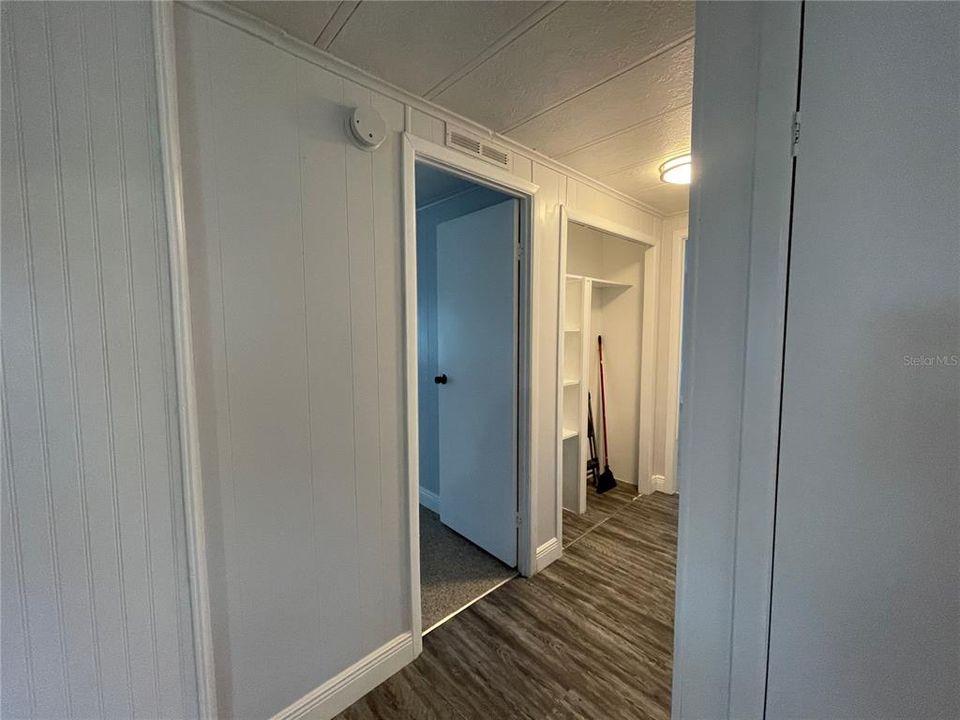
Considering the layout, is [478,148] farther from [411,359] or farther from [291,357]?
[291,357]

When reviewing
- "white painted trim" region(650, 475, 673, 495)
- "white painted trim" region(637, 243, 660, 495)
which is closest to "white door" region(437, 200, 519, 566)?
"white painted trim" region(637, 243, 660, 495)

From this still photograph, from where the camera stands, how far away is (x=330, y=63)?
1280 millimetres

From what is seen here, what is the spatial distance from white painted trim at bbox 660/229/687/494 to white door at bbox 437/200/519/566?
1.73 metres

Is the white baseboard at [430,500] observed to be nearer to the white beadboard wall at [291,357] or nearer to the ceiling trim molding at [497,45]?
the white beadboard wall at [291,357]

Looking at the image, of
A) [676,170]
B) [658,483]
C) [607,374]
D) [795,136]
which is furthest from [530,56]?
[658,483]

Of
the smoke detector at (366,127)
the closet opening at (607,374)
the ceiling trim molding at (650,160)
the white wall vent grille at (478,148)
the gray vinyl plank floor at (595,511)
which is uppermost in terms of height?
the ceiling trim molding at (650,160)

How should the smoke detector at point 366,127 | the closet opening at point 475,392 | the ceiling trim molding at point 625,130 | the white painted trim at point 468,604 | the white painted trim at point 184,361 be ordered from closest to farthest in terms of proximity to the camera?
the white painted trim at point 184,361, the smoke detector at point 366,127, the ceiling trim molding at point 625,130, the white painted trim at point 468,604, the closet opening at point 475,392

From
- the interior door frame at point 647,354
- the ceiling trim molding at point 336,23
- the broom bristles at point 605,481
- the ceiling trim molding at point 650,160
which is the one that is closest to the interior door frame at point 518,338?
the ceiling trim molding at point 336,23

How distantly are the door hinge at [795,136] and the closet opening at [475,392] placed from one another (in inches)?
52.2

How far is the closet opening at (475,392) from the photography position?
206 centimetres

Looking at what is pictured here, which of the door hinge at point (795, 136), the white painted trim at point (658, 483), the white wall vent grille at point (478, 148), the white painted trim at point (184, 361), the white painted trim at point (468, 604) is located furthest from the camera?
the white painted trim at point (658, 483)

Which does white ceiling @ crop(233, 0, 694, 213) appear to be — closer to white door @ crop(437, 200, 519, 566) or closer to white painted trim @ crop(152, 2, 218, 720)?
white painted trim @ crop(152, 2, 218, 720)

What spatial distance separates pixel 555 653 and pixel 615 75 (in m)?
2.33

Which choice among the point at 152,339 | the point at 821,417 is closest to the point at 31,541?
the point at 152,339
